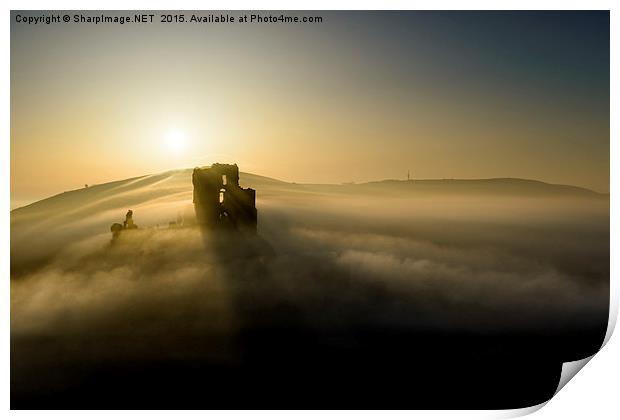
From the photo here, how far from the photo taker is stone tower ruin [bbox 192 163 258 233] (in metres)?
5.24

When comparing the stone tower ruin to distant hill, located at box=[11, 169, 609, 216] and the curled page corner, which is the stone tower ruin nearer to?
distant hill, located at box=[11, 169, 609, 216]

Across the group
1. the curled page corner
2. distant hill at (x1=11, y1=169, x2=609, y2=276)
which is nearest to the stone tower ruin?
distant hill at (x1=11, y1=169, x2=609, y2=276)

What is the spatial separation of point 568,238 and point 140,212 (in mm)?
4351

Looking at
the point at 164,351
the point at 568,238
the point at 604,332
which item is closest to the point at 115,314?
the point at 164,351

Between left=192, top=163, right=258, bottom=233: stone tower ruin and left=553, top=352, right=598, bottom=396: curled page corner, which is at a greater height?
left=192, top=163, right=258, bottom=233: stone tower ruin

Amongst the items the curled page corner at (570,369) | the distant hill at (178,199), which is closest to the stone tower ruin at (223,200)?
the distant hill at (178,199)

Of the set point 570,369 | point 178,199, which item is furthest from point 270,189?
point 570,369

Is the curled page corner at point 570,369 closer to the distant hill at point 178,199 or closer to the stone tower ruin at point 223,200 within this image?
the distant hill at point 178,199

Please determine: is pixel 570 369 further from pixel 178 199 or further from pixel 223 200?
pixel 178 199

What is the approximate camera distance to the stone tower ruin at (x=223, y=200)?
5242 millimetres

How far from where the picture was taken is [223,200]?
5.24 metres

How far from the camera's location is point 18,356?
4992 millimetres
